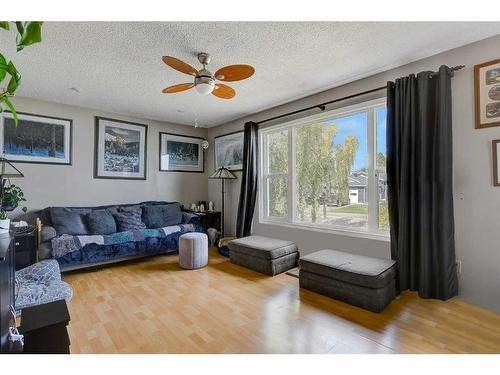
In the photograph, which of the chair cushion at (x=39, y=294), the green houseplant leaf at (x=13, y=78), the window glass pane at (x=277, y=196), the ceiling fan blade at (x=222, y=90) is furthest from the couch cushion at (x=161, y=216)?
the green houseplant leaf at (x=13, y=78)

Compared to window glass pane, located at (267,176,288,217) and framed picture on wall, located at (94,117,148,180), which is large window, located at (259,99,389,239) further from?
framed picture on wall, located at (94,117,148,180)

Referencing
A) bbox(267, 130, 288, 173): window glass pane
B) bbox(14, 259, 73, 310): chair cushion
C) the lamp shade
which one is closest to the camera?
bbox(14, 259, 73, 310): chair cushion

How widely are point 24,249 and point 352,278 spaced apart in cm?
354

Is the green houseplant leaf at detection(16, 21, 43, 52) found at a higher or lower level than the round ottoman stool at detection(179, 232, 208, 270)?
higher

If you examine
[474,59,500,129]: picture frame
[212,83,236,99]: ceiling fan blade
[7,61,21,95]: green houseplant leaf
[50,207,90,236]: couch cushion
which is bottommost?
[50,207,90,236]: couch cushion

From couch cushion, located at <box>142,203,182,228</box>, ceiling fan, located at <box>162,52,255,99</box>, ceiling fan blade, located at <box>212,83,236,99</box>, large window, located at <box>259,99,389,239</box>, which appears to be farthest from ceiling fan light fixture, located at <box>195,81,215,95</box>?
couch cushion, located at <box>142,203,182,228</box>

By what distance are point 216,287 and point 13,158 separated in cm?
325

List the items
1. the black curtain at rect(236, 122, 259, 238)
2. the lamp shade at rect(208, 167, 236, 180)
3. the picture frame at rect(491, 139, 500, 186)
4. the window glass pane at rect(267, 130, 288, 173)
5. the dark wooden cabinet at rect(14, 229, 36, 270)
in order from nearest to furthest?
1. the picture frame at rect(491, 139, 500, 186)
2. the dark wooden cabinet at rect(14, 229, 36, 270)
3. the window glass pane at rect(267, 130, 288, 173)
4. the black curtain at rect(236, 122, 259, 238)
5. the lamp shade at rect(208, 167, 236, 180)

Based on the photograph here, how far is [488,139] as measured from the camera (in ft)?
6.99

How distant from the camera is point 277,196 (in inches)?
162

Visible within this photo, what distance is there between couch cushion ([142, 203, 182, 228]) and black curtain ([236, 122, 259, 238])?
112 cm

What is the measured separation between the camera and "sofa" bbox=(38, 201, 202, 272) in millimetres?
3049

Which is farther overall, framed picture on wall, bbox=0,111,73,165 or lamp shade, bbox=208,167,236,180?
lamp shade, bbox=208,167,236,180
